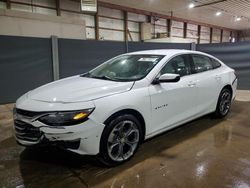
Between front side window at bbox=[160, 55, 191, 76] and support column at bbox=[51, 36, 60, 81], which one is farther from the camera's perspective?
support column at bbox=[51, 36, 60, 81]

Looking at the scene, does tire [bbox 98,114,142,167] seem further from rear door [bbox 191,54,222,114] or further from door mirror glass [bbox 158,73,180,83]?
rear door [bbox 191,54,222,114]

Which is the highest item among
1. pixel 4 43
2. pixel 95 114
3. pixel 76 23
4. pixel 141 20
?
pixel 141 20

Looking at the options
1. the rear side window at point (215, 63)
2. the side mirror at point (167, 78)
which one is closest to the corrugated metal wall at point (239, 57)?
the rear side window at point (215, 63)

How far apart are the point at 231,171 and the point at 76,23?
22.4 feet

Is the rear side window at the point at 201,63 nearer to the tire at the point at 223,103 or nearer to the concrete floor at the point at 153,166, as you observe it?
the tire at the point at 223,103

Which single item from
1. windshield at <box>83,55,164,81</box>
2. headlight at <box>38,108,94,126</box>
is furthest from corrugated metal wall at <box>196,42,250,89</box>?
headlight at <box>38,108,94,126</box>

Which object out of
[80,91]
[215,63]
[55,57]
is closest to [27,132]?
[80,91]

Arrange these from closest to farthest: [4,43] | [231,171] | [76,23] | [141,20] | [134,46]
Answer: [231,171], [4,43], [134,46], [76,23], [141,20]

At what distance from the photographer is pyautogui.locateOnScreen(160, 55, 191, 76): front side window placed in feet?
9.34

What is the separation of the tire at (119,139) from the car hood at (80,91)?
0.29 metres

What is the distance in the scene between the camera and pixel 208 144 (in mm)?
2887

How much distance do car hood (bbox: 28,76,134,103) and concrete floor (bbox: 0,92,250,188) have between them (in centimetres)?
52

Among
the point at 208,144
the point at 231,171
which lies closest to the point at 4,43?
the point at 208,144

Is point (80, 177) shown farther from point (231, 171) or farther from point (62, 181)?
point (231, 171)
